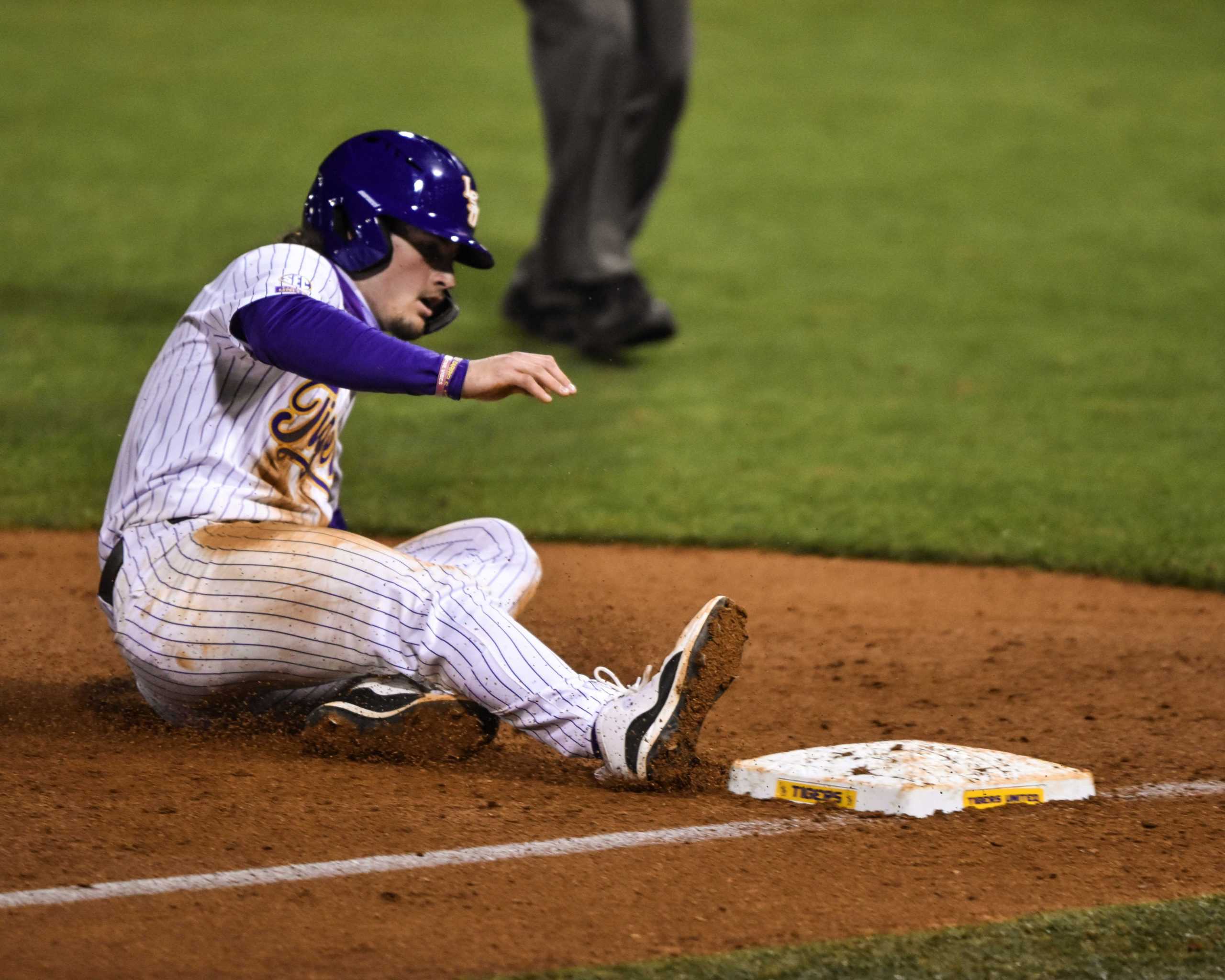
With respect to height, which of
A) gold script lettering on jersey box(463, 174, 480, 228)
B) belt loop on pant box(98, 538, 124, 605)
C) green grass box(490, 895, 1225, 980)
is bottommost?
green grass box(490, 895, 1225, 980)

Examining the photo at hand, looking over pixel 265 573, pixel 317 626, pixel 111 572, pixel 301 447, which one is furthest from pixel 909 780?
pixel 111 572

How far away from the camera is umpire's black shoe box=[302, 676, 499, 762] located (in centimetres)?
331

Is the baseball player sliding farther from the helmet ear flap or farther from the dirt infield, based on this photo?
the dirt infield

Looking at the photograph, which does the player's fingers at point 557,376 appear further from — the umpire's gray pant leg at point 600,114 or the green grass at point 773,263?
the umpire's gray pant leg at point 600,114

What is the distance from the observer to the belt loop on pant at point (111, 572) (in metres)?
3.52

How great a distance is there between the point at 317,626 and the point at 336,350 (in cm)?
58

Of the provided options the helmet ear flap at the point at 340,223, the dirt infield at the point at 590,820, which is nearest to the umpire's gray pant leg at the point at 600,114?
the dirt infield at the point at 590,820

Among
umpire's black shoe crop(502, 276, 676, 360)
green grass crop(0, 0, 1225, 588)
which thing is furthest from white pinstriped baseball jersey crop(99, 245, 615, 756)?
umpire's black shoe crop(502, 276, 676, 360)

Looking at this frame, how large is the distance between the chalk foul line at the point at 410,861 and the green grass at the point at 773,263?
2.80 meters

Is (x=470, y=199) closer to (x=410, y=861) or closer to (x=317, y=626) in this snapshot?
(x=317, y=626)

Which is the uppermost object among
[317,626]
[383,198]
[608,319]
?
[383,198]

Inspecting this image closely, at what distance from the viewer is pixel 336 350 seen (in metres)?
3.14

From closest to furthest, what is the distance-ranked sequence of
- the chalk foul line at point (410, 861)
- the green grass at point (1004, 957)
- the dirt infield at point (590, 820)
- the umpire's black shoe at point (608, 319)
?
the green grass at point (1004, 957), the dirt infield at point (590, 820), the chalk foul line at point (410, 861), the umpire's black shoe at point (608, 319)

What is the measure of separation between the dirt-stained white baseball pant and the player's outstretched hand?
48 centimetres
